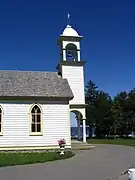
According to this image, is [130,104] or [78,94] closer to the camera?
[78,94]

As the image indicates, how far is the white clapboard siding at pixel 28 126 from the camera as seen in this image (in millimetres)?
27547

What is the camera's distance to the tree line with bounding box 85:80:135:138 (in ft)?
216

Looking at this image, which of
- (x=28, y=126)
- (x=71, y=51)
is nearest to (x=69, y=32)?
(x=71, y=51)

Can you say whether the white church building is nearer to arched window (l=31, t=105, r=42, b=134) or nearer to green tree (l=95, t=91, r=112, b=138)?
arched window (l=31, t=105, r=42, b=134)

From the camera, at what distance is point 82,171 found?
49.4ft

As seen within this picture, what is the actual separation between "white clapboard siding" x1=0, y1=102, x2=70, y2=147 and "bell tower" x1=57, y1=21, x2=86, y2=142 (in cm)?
347

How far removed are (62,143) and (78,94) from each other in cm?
818

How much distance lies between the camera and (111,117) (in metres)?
65.4

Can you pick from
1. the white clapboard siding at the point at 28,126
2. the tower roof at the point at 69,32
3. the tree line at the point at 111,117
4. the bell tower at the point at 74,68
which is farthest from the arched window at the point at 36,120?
the tree line at the point at 111,117

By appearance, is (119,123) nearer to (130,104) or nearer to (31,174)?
(130,104)

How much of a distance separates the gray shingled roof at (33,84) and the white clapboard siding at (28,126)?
3.43 feet

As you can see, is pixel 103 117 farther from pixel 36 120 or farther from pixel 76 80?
pixel 36 120

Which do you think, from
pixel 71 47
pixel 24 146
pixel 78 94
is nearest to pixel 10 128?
pixel 24 146

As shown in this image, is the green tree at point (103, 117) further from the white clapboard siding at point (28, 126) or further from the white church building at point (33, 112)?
the white clapboard siding at point (28, 126)
